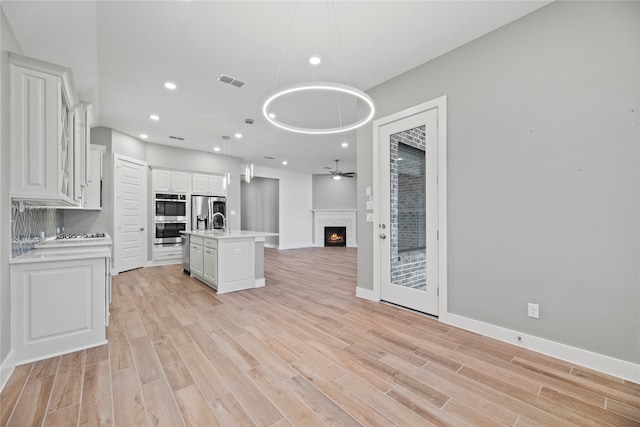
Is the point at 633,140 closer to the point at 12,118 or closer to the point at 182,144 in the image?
the point at 12,118

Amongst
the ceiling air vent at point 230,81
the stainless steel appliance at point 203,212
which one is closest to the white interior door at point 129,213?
the stainless steel appliance at point 203,212

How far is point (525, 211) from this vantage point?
8.08ft

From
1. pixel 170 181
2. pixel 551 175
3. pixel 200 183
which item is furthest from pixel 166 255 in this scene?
pixel 551 175

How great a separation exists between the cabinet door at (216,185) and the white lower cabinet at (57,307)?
5.07 m

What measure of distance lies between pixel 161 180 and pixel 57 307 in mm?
4815

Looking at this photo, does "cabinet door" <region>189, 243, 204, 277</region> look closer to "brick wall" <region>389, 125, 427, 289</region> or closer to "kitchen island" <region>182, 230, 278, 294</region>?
"kitchen island" <region>182, 230, 278, 294</region>

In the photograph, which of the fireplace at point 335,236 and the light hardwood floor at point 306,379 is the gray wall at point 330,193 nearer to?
the fireplace at point 335,236

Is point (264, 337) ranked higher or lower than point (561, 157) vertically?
lower

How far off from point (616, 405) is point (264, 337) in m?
2.60

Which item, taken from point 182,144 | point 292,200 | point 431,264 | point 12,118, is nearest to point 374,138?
point 431,264

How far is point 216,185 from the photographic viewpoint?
7520mm

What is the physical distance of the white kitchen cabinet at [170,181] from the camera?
6555 millimetres

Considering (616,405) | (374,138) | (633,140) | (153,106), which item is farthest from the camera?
(153,106)

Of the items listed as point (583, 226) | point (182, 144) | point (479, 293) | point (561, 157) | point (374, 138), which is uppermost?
point (182, 144)
